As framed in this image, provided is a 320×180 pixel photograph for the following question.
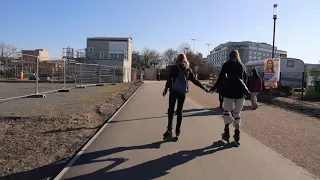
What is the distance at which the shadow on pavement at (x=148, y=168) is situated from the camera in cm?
534

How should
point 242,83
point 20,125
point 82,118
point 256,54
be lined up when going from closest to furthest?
point 242,83 → point 20,125 → point 82,118 → point 256,54

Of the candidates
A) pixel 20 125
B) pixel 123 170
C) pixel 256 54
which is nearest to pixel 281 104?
pixel 20 125

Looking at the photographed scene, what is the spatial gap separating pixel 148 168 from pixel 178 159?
2.52ft

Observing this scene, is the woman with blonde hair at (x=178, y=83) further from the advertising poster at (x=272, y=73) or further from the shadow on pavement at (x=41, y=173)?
the advertising poster at (x=272, y=73)

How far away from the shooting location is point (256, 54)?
3868 inches

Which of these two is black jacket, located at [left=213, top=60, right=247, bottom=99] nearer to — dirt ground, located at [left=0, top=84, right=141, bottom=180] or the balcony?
dirt ground, located at [left=0, top=84, right=141, bottom=180]

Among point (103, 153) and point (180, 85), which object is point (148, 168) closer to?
point (103, 153)

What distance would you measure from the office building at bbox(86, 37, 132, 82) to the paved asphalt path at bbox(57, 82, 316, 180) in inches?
1843

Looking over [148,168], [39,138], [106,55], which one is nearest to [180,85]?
[148,168]

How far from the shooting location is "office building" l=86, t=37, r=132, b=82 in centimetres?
5547

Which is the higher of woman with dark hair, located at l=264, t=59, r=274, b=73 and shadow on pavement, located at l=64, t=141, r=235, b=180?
woman with dark hair, located at l=264, t=59, r=274, b=73

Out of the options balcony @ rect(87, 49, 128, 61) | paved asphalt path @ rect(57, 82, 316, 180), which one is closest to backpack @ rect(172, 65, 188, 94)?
paved asphalt path @ rect(57, 82, 316, 180)

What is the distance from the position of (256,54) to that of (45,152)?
316 ft

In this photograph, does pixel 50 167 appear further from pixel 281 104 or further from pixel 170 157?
pixel 281 104
